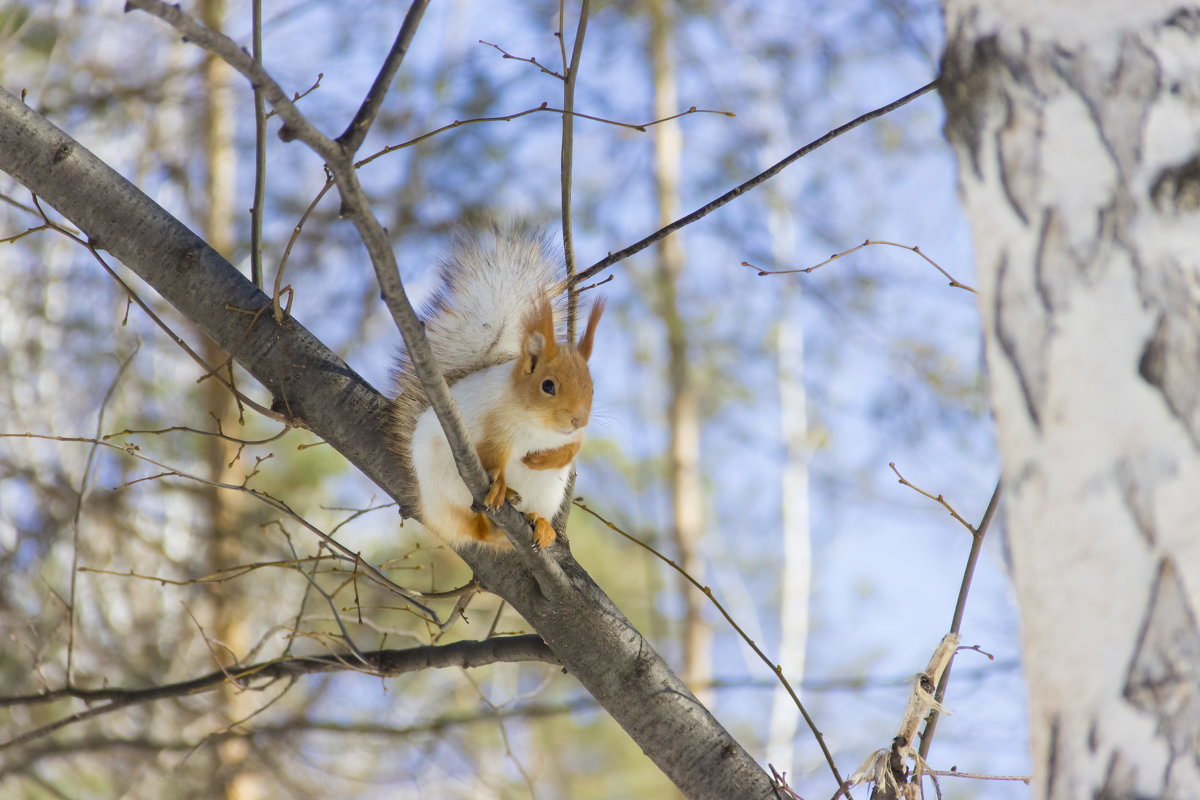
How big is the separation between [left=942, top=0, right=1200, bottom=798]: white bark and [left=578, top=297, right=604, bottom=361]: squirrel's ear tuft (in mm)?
857

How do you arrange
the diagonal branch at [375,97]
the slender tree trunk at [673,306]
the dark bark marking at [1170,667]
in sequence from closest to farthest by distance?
the dark bark marking at [1170,667] < the diagonal branch at [375,97] < the slender tree trunk at [673,306]

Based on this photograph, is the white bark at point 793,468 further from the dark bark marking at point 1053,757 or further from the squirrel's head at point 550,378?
the dark bark marking at point 1053,757

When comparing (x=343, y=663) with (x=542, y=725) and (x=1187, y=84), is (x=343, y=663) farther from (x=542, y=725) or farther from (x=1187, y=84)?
(x=542, y=725)

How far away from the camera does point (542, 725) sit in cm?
756

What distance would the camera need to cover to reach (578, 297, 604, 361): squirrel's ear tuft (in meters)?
1.55

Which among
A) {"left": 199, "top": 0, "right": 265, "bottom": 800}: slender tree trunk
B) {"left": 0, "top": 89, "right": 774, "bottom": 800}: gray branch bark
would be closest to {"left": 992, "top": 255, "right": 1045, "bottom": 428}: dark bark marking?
{"left": 0, "top": 89, "right": 774, "bottom": 800}: gray branch bark

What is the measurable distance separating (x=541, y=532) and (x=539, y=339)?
1.02 feet

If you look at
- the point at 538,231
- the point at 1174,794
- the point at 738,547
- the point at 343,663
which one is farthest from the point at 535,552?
the point at 738,547

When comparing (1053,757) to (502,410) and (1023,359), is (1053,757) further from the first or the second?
(502,410)

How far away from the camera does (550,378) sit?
146cm

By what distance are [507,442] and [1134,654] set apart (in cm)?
96

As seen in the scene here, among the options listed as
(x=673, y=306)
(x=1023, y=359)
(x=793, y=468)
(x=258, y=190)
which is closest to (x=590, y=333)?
(x=258, y=190)

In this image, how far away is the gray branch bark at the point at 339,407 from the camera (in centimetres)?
143

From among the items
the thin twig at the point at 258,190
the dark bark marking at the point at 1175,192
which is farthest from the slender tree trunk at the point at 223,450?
the dark bark marking at the point at 1175,192
